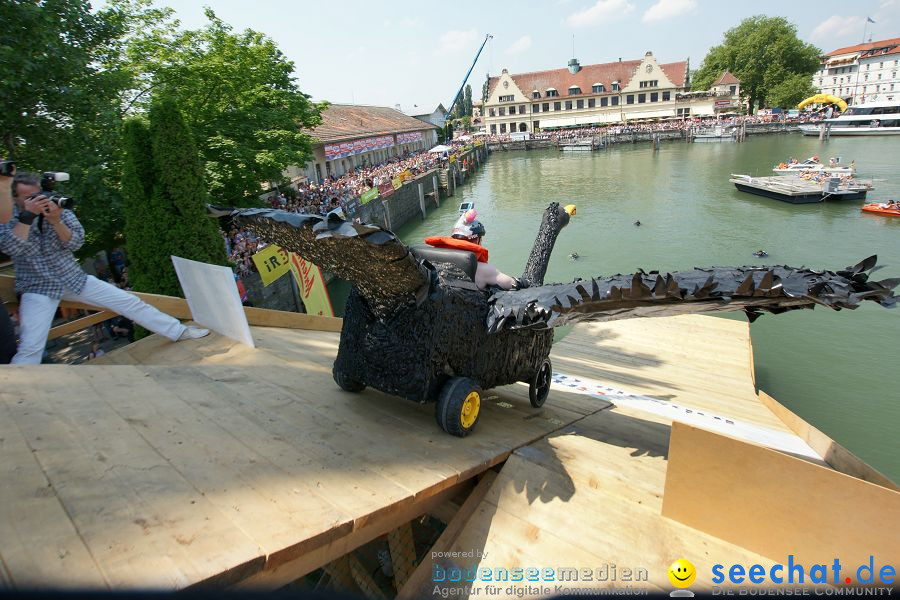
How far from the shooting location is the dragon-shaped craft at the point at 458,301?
262 centimetres

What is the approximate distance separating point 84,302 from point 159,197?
349 centimetres

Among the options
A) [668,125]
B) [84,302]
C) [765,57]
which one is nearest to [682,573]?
[84,302]

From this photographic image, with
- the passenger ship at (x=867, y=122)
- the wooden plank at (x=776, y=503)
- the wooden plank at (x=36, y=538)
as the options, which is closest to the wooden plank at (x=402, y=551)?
the wooden plank at (x=776, y=503)

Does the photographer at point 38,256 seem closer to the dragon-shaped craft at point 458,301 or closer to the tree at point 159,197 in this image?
the dragon-shaped craft at point 458,301

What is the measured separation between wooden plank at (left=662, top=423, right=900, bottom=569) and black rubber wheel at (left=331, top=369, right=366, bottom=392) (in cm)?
226

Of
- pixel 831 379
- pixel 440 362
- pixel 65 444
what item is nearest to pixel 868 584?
pixel 440 362

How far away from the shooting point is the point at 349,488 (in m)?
2.46

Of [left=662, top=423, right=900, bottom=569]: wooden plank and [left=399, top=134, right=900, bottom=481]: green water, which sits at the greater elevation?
[left=662, top=423, right=900, bottom=569]: wooden plank

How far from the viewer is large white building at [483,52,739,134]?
6162 cm

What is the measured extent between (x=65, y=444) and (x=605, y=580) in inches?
105

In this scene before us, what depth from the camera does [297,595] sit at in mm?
763

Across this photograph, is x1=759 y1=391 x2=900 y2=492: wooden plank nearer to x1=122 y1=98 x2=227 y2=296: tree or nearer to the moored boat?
x1=122 y1=98 x2=227 y2=296: tree

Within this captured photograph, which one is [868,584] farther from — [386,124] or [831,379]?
[386,124]

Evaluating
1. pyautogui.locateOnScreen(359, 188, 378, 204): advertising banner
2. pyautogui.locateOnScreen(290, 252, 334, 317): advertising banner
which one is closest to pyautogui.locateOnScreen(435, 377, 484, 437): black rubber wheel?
pyautogui.locateOnScreen(290, 252, 334, 317): advertising banner
